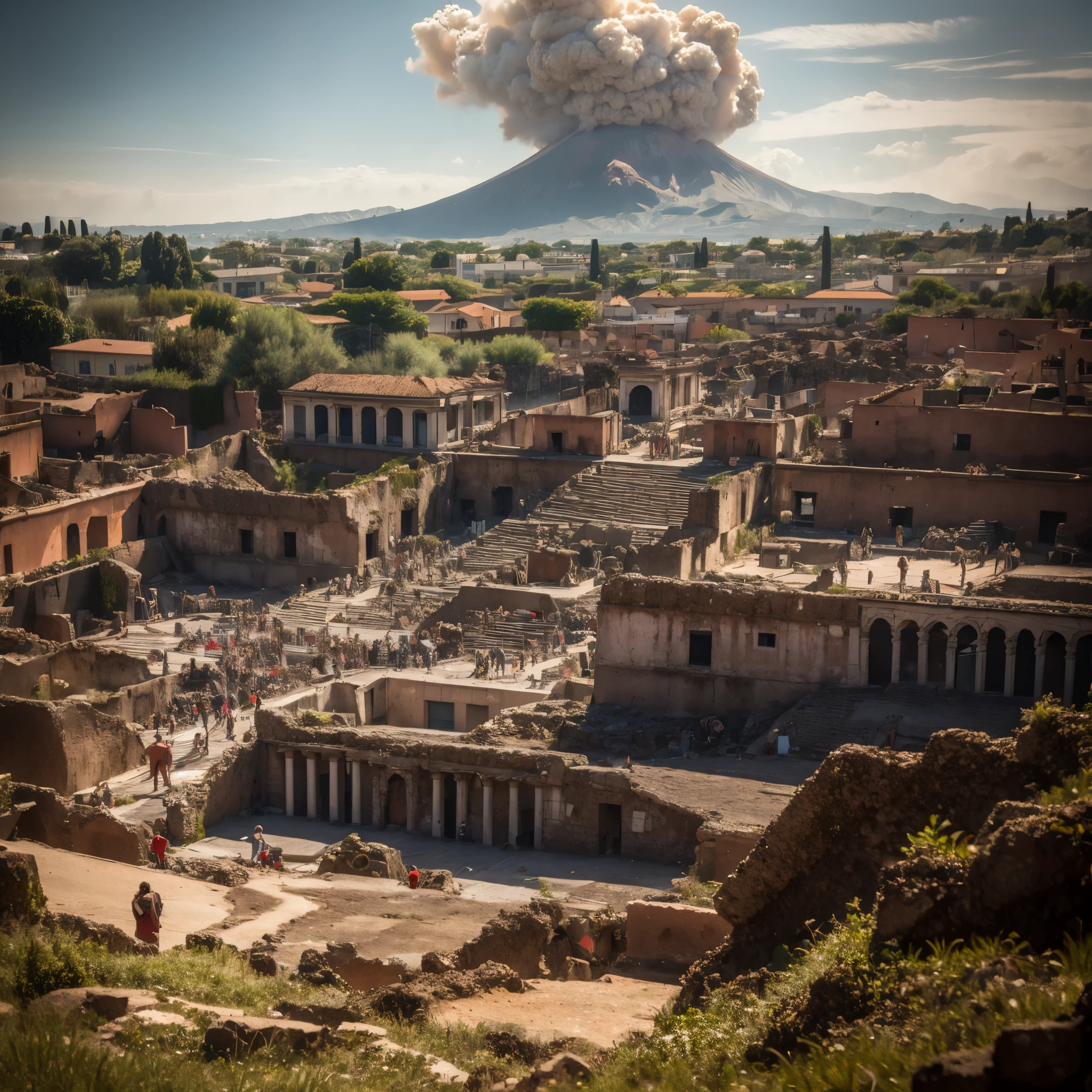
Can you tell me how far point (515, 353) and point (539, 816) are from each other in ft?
161

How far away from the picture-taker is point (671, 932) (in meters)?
19.2

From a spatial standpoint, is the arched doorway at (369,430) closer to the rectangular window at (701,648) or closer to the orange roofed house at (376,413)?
the orange roofed house at (376,413)

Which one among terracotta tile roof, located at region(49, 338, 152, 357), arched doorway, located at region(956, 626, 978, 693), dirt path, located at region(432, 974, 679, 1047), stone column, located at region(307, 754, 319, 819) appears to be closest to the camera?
dirt path, located at region(432, 974, 679, 1047)

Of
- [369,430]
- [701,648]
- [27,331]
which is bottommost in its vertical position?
[701,648]

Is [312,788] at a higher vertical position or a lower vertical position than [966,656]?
lower

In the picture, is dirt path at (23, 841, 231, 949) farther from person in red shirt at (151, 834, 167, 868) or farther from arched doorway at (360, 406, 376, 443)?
arched doorway at (360, 406, 376, 443)

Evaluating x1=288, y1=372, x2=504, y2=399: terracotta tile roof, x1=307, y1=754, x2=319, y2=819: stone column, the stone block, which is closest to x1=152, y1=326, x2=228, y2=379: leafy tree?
x1=288, y1=372, x2=504, y2=399: terracotta tile roof

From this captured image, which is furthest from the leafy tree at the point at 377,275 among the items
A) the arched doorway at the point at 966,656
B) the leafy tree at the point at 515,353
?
the arched doorway at the point at 966,656

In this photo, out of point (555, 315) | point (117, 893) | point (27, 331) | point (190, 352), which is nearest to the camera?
point (117, 893)

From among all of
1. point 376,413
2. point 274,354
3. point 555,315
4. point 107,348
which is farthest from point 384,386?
point 555,315

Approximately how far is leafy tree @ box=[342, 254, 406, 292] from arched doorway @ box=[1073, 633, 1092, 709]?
71.1m

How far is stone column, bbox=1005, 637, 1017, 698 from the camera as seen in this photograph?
29.6 m

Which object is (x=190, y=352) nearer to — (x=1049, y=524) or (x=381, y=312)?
(x=381, y=312)

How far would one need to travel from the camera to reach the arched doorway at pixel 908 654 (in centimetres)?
3050
